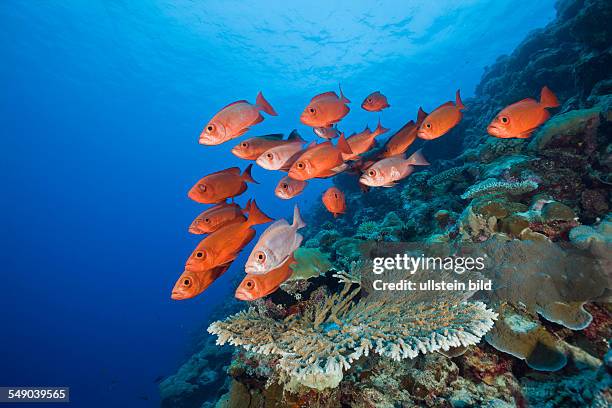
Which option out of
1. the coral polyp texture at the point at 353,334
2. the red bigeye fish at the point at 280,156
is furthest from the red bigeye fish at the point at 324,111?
the coral polyp texture at the point at 353,334

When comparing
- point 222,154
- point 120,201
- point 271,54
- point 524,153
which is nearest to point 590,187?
point 524,153

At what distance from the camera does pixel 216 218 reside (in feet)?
9.43

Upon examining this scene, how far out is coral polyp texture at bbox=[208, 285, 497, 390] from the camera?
8.29 ft

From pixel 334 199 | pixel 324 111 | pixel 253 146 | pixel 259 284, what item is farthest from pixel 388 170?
pixel 259 284

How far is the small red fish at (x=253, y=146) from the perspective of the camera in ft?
10.8

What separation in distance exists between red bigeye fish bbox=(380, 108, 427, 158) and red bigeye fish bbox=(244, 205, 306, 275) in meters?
1.94

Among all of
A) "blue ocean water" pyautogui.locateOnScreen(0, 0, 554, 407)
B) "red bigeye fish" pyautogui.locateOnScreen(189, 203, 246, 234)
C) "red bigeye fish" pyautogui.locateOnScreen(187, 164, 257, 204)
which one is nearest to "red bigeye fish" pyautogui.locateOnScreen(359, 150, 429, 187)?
"red bigeye fish" pyautogui.locateOnScreen(187, 164, 257, 204)

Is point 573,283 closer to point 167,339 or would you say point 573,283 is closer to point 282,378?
point 282,378

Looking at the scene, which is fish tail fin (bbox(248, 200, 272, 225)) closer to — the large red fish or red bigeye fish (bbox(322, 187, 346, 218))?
the large red fish

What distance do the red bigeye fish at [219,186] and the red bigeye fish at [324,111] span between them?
929 mm

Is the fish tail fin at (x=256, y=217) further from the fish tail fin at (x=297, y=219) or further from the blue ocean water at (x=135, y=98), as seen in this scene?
the blue ocean water at (x=135, y=98)

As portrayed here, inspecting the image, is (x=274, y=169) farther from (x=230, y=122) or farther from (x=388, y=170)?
(x=388, y=170)

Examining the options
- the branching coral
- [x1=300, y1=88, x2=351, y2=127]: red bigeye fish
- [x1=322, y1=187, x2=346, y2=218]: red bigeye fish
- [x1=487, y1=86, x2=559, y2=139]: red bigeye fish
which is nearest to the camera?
[x1=487, y1=86, x2=559, y2=139]: red bigeye fish

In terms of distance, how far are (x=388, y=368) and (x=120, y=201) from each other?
4727 inches
